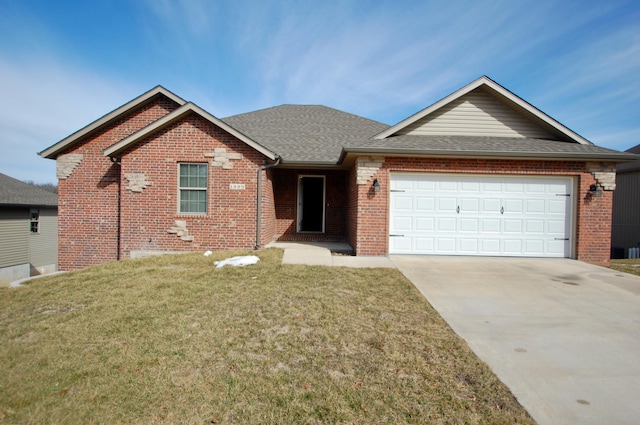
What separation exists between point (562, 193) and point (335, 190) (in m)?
6.95

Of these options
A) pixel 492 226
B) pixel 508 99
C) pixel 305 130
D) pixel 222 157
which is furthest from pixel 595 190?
pixel 222 157

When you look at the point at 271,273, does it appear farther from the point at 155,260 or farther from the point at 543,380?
the point at 543,380

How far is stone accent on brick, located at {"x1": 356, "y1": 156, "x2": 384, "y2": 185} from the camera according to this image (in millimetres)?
9102

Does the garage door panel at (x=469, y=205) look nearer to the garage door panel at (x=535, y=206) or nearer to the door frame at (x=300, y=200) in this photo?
the garage door panel at (x=535, y=206)

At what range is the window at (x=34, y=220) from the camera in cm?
2134

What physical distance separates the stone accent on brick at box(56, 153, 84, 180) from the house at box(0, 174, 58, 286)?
10.5 metres

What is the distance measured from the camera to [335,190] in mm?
12453

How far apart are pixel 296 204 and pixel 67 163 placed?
25.6 feet

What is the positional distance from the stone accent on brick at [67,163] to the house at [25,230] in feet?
34.6

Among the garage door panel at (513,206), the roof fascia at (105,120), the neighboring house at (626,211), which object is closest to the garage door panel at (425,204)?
the garage door panel at (513,206)

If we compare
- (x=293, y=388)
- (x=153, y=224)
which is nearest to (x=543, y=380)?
(x=293, y=388)

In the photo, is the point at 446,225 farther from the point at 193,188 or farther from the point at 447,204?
the point at 193,188

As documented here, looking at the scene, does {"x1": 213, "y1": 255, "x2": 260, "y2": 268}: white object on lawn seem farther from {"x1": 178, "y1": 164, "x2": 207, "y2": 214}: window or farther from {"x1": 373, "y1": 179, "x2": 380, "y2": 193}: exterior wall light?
{"x1": 373, "y1": 179, "x2": 380, "y2": 193}: exterior wall light

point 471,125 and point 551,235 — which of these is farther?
point 471,125
